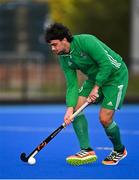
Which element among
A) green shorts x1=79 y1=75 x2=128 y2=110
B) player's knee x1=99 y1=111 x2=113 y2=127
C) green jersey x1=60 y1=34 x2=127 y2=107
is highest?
green jersey x1=60 y1=34 x2=127 y2=107

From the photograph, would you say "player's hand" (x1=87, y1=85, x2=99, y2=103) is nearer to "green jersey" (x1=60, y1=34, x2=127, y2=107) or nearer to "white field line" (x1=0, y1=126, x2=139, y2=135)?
"green jersey" (x1=60, y1=34, x2=127, y2=107)

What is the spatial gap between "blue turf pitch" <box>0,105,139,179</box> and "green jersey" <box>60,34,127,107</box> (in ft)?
2.73

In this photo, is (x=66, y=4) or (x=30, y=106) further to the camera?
(x=66, y=4)

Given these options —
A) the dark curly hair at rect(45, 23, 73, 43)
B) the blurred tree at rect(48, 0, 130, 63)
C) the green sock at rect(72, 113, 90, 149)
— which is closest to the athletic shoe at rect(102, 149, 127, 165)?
the green sock at rect(72, 113, 90, 149)

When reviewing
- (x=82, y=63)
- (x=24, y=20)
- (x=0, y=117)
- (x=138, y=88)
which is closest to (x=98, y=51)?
(x=82, y=63)

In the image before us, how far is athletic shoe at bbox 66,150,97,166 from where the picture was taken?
8562mm

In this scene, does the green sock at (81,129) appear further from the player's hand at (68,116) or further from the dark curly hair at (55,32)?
the dark curly hair at (55,32)

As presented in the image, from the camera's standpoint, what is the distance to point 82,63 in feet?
27.4

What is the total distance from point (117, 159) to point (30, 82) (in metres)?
10.3

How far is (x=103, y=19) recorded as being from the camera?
27766 mm

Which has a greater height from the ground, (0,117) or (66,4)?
(66,4)

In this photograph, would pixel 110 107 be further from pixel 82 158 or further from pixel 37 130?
pixel 37 130

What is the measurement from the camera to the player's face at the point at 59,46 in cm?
810

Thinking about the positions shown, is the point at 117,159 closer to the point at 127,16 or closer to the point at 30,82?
the point at 30,82
